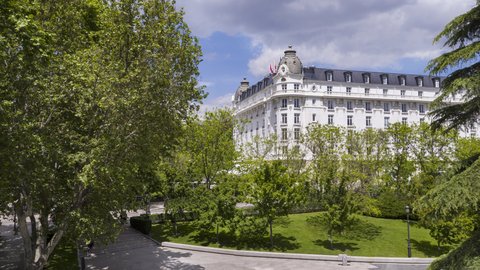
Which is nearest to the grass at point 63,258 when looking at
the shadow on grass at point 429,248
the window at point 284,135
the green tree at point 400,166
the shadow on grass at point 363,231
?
the shadow on grass at point 363,231

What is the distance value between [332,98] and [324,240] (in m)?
46.8

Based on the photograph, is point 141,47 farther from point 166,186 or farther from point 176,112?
point 166,186

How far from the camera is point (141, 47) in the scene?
1617cm

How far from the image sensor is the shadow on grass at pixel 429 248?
2539 centimetres

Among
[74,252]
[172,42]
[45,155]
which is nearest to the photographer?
[45,155]

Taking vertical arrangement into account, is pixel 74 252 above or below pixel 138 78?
below

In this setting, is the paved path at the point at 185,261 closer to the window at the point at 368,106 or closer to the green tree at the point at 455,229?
the green tree at the point at 455,229

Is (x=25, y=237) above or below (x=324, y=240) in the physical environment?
above

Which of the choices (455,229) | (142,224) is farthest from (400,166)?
(142,224)

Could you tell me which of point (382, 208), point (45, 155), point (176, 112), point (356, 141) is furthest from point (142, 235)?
point (356, 141)

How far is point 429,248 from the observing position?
26.2m

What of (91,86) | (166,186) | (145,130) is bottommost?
(166,186)

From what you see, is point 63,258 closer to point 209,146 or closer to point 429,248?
point 209,146

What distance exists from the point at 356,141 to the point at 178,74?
35917 mm
